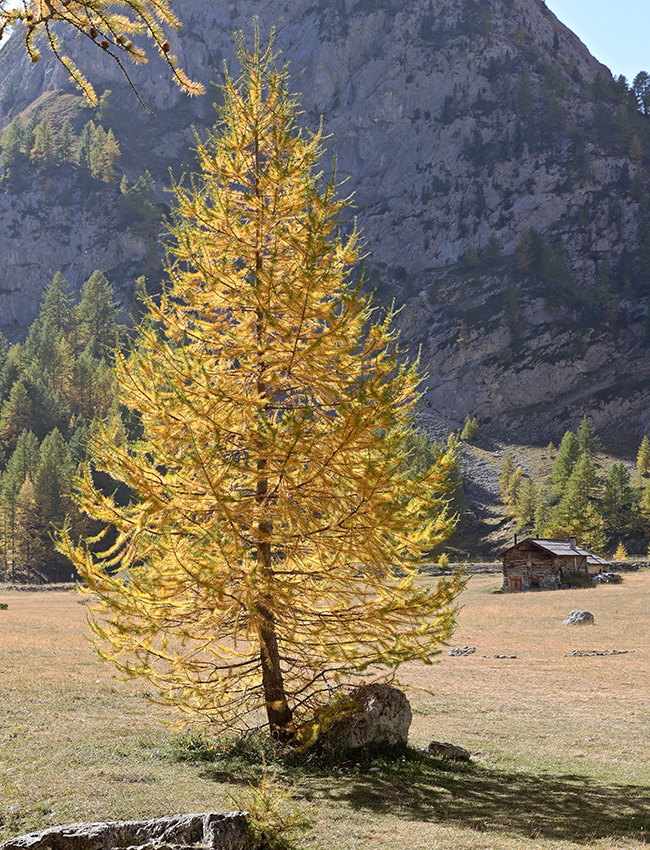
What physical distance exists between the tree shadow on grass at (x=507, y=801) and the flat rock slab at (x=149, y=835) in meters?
2.52

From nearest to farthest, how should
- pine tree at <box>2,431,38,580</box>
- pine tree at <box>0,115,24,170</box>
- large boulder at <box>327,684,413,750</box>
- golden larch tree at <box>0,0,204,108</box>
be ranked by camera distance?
golden larch tree at <box>0,0,204,108</box> < large boulder at <box>327,684,413,750</box> < pine tree at <box>2,431,38,580</box> < pine tree at <box>0,115,24,170</box>

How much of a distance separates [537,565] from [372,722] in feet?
158

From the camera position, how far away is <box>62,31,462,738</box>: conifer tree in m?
9.45

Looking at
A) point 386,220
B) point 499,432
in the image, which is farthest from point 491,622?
point 386,220

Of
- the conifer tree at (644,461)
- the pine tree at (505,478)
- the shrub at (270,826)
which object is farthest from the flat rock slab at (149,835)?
the conifer tree at (644,461)

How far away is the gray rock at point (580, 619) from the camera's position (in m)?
35.4

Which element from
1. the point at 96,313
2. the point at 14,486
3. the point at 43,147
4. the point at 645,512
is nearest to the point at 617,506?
the point at 645,512

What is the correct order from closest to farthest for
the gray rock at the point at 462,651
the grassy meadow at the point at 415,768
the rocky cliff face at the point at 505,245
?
the grassy meadow at the point at 415,768, the gray rock at the point at 462,651, the rocky cliff face at the point at 505,245

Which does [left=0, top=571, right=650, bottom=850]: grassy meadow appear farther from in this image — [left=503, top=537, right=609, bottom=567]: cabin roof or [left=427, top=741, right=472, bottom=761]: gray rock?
[left=503, top=537, right=609, bottom=567]: cabin roof

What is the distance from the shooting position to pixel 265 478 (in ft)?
33.5

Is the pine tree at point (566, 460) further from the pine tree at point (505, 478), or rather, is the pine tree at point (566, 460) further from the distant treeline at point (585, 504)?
the pine tree at point (505, 478)

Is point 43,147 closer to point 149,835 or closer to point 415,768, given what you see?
point 415,768

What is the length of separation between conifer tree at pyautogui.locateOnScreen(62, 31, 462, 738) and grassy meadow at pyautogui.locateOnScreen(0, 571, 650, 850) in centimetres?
143

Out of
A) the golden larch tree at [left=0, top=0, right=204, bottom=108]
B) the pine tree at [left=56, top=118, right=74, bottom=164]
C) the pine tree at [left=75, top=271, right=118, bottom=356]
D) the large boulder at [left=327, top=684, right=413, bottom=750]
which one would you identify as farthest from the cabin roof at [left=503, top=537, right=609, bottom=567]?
the pine tree at [left=56, top=118, right=74, bottom=164]
